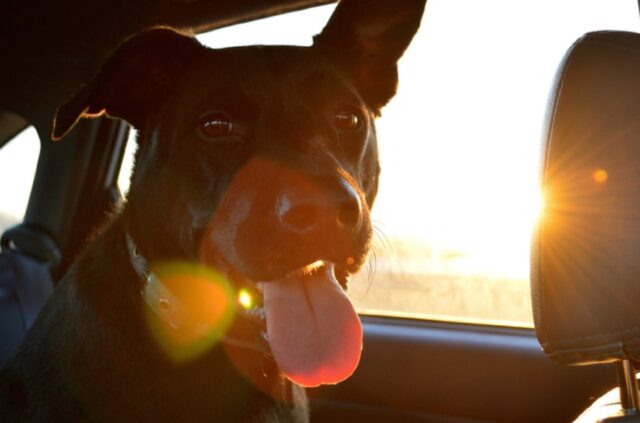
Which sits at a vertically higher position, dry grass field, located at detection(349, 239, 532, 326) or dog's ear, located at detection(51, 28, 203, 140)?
dog's ear, located at detection(51, 28, 203, 140)

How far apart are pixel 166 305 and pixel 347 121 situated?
2.97 ft

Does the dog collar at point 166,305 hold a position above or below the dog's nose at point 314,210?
below

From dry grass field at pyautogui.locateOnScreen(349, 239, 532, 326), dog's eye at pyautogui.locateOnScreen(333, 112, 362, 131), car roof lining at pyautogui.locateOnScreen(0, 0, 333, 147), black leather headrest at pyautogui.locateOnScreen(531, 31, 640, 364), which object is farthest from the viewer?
car roof lining at pyautogui.locateOnScreen(0, 0, 333, 147)

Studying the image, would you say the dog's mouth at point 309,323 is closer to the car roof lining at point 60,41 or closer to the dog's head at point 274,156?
the dog's head at point 274,156

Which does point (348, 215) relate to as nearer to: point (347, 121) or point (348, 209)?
point (348, 209)

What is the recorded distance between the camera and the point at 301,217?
5.52ft

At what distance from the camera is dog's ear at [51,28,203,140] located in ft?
7.29

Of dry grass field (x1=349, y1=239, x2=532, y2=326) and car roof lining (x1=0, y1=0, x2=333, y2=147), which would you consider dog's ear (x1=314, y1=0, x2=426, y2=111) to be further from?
car roof lining (x1=0, y1=0, x2=333, y2=147)

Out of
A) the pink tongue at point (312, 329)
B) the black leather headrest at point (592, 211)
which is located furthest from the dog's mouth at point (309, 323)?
the black leather headrest at point (592, 211)

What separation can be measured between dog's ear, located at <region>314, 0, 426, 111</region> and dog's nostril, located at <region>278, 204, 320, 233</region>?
0.99 meters

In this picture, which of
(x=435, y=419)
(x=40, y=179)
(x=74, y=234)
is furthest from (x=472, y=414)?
(x=40, y=179)

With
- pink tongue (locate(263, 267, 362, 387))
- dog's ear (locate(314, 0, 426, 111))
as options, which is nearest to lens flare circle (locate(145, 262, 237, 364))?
pink tongue (locate(263, 267, 362, 387))

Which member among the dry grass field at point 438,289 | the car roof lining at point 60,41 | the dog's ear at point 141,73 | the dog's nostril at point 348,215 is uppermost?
the car roof lining at point 60,41

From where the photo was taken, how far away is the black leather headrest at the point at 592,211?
1.27 m
